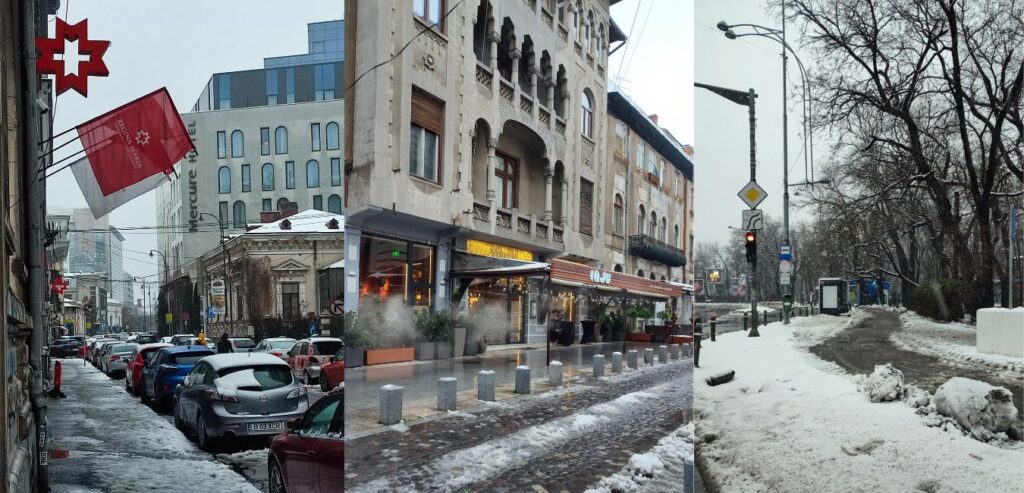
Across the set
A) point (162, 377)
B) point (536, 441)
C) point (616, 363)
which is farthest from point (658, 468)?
point (162, 377)

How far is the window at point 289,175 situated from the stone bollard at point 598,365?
3.70ft

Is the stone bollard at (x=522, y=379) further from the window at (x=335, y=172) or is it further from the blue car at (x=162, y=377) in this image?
the blue car at (x=162, y=377)

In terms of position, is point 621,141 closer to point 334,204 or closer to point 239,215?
point 334,204

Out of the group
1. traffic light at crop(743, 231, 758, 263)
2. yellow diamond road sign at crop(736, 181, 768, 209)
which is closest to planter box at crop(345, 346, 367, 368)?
traffic light at crop(743, 231, 758, 263)

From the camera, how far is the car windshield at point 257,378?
Answer: 20.9 ft

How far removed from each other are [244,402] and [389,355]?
5652mm

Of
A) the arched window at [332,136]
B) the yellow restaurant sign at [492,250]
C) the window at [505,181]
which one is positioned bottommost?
the yellow restaurant sign at [492,250]

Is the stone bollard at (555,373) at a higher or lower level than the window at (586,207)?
lower

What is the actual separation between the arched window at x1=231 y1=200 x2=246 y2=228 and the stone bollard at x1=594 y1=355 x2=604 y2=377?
1.29 m

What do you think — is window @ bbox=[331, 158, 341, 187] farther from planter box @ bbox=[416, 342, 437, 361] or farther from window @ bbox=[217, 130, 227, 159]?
window @ bbox=[217, 130, 227, 159]

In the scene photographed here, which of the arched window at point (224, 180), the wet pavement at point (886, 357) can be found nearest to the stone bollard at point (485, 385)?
the arched window at point (224, 180)

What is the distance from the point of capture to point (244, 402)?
260 inches

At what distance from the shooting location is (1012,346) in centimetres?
272

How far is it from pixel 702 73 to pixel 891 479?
6.10ft
